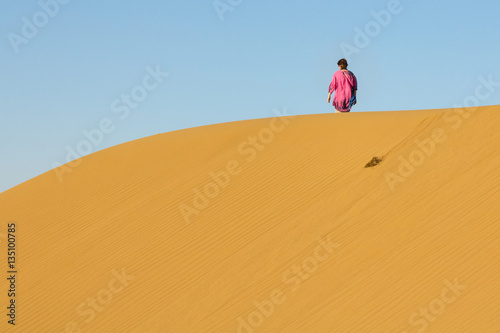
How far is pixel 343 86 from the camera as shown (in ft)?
43.4

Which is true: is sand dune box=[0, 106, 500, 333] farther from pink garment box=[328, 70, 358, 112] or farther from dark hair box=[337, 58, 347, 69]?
dark hair box=[337, 58, 347, 69]

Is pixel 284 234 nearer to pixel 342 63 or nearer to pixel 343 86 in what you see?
pixel 343 86

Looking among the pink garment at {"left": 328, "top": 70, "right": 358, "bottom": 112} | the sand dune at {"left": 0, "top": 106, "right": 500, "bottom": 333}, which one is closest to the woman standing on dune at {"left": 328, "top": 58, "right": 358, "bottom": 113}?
the pink garment at {"left": 328, "top": 70, "right": 358, "bottom": 112}

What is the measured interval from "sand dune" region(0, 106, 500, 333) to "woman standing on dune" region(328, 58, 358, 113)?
455mm

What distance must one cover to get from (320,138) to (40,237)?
18.5ft

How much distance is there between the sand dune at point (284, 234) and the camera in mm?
8562

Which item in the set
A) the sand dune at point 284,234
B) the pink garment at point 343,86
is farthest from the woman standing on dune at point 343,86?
the sand dune at point 284,234

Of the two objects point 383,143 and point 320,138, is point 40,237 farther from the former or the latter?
point 383,143

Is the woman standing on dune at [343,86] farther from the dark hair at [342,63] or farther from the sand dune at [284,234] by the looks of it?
the sand dune at [284,234]

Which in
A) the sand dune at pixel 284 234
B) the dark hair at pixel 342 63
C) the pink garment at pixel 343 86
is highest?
the dark hair at pixel 342 63

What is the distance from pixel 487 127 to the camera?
11.3 meters

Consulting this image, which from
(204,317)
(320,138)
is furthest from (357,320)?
(320,138)

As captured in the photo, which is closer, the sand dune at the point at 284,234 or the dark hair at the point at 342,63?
the sand dune at the point at 284,234

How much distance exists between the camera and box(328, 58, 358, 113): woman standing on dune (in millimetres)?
13164
